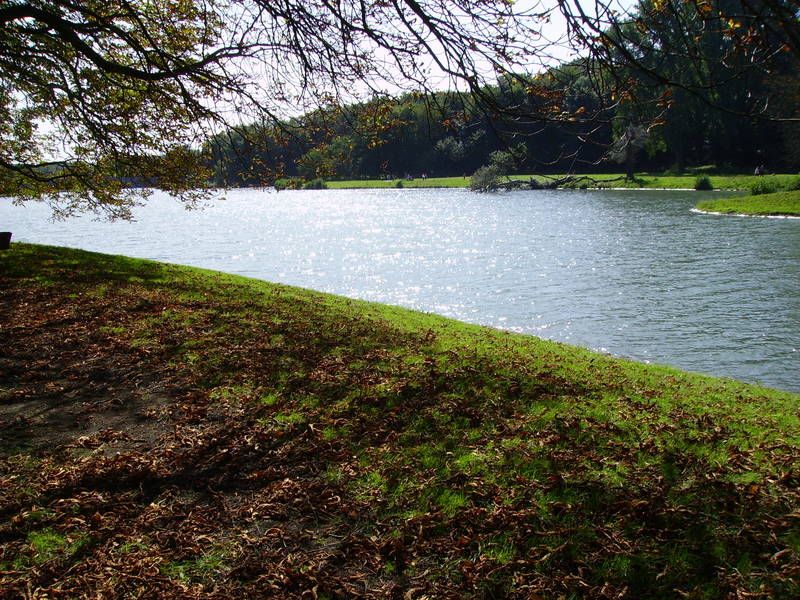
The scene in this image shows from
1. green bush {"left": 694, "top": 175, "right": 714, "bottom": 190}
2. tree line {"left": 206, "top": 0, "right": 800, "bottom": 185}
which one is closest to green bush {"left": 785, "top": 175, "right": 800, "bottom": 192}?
green bush {"left": 694, "top": 175, "right": 714, "bottom": 190}

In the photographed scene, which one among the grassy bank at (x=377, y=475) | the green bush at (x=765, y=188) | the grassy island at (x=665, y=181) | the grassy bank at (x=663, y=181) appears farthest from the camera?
the grassy bank at (x=663, y=181)

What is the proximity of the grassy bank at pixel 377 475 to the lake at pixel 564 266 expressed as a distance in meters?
7.27

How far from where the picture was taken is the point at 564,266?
83.1 feet

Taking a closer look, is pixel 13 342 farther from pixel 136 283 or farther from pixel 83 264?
pixel 83 264

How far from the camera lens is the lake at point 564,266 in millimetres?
14719

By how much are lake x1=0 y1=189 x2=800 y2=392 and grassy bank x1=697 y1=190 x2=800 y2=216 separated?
251cm

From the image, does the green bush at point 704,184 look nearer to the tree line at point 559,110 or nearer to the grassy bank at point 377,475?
the tree line at point 559,110

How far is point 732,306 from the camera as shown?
1758 cm

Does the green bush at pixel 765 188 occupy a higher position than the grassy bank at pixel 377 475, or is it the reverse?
the green bush at pixel 765 188

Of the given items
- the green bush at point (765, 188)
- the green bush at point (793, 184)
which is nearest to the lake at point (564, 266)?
the green bush at point (765, 188)

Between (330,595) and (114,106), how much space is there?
46.8ft

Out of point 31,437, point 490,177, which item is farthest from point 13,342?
point 490,177

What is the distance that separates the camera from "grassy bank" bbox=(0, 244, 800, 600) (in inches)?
144

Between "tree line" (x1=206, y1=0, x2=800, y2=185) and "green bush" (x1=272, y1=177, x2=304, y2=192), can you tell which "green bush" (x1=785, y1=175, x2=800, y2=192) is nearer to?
"tree line" (x1=206, y1=0, x2=800, y2=185)
